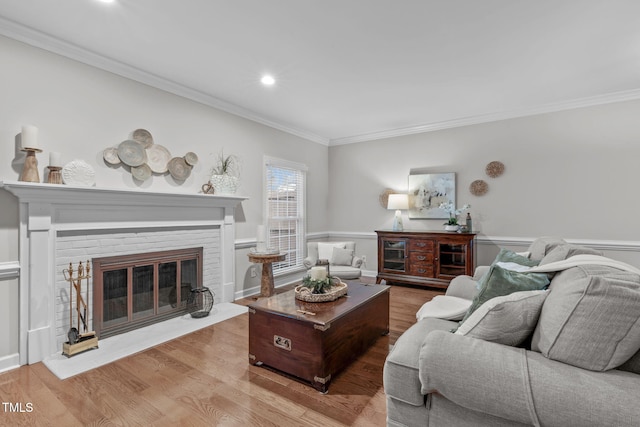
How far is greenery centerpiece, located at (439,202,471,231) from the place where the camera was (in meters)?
4.67

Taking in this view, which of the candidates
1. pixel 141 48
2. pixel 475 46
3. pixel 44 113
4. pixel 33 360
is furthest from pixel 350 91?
pixel 33 360

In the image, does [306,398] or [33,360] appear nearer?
[306,398]

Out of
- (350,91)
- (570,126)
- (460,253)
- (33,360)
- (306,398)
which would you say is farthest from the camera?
(460,253)

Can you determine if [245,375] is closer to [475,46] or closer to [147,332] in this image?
[147,332]

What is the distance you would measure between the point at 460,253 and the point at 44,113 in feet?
16.0

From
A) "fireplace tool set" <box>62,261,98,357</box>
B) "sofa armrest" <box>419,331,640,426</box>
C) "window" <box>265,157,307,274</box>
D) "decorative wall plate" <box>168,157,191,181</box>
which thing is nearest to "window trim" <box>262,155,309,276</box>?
"window" <box>265,157,307,274</box>

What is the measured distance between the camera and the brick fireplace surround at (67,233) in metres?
2.47

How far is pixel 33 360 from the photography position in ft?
8.12

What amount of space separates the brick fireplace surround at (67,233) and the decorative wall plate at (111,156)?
1.20 feet

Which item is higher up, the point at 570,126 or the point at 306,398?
the point at 570,126

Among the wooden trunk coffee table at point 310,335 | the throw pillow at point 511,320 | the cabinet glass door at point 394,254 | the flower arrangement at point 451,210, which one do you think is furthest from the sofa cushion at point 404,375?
the flower arrangement at point 451,210

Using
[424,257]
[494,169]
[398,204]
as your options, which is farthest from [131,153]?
[494,169]

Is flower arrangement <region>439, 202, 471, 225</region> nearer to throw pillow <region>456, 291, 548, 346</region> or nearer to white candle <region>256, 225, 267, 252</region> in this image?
white candle <region>256, 225, 267, 252</region>

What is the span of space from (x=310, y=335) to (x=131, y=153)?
2517 mm
